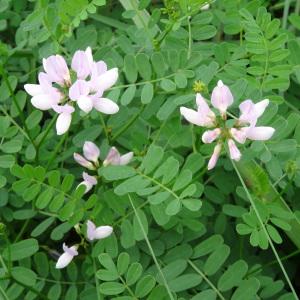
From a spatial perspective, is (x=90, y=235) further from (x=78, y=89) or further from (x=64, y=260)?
(x=78, y=89)

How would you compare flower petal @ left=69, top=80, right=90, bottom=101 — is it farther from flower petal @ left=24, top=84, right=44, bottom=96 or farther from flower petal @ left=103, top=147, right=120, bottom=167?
flower petal @ left=103, top=147, right=120, bottom=167

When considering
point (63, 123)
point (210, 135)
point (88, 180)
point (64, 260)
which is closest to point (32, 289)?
point (64, 260)

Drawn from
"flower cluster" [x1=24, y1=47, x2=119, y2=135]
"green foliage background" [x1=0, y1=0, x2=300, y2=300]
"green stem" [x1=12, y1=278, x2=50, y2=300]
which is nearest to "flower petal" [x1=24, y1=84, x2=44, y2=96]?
"flower cluster" [x1=24, y1=47, x2=119, y2=135]

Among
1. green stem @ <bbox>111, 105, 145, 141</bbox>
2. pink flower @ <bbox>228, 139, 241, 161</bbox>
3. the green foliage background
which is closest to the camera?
pink flower @ <bbox>228, 139, 241, 161</bbox>

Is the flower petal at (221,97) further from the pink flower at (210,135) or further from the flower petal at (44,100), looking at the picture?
the flower petal at (44,100)

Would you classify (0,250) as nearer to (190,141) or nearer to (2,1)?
(190,141)

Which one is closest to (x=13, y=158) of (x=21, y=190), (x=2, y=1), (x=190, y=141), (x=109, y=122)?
(x=21, y=190)

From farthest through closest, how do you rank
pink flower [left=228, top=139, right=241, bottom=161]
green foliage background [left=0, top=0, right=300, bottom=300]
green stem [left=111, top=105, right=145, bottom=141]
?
green stem [left=111, top=105, right=145, bottom=141] → green foliage background [left=0, top=0, right=300, bottom=300] → pink flower [left=228, top=139, right=241, bottom=161]
